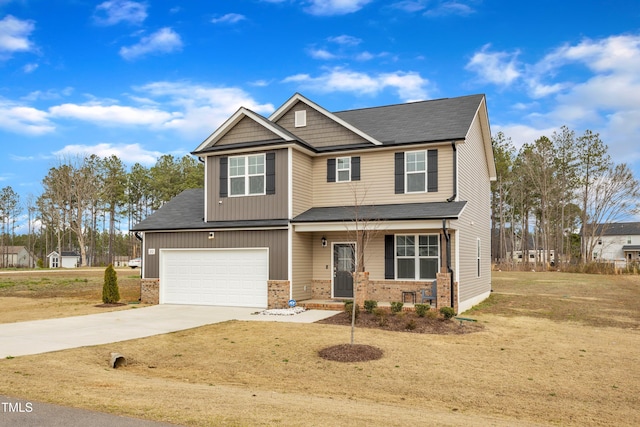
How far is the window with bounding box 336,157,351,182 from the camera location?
19.0 m

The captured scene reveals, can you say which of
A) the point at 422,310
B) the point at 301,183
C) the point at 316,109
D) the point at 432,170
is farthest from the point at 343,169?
the point at 422,310

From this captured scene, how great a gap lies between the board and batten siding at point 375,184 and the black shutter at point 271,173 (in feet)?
6.49

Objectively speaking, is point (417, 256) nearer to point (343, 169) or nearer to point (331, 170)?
point (343, 169)

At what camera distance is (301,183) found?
61.1ft

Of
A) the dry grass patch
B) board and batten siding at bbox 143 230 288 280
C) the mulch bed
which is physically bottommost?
the dry grass patch

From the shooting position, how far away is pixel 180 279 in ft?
62.9

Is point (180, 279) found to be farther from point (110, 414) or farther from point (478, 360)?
point (110, 414)

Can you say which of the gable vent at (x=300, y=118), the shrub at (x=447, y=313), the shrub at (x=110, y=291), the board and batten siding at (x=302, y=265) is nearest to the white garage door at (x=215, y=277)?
the board and batten siding at (x=302, y=265)

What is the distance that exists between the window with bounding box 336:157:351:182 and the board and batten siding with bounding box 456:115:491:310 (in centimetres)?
390

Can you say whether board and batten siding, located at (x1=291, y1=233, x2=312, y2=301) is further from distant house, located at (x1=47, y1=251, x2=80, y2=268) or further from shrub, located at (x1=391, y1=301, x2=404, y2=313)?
distant house, located at (x1=47, y1=251, x2=80, y2=268)

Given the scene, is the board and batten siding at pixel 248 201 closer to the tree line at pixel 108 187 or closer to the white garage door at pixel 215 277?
the white garage door at pixel 215 277

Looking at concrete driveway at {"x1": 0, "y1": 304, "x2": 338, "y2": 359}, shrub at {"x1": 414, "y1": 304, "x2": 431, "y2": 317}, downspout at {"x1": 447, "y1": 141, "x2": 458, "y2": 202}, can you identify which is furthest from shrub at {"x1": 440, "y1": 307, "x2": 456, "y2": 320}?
downspout at {"x1": 447, "y1": 141, "x2": 458, "y2": 202}

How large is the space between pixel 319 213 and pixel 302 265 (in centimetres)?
189

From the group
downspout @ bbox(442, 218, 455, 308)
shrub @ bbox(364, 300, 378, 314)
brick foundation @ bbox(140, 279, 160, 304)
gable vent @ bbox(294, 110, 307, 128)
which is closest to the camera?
shrub @ bbox(364, 300, 378, 314)
